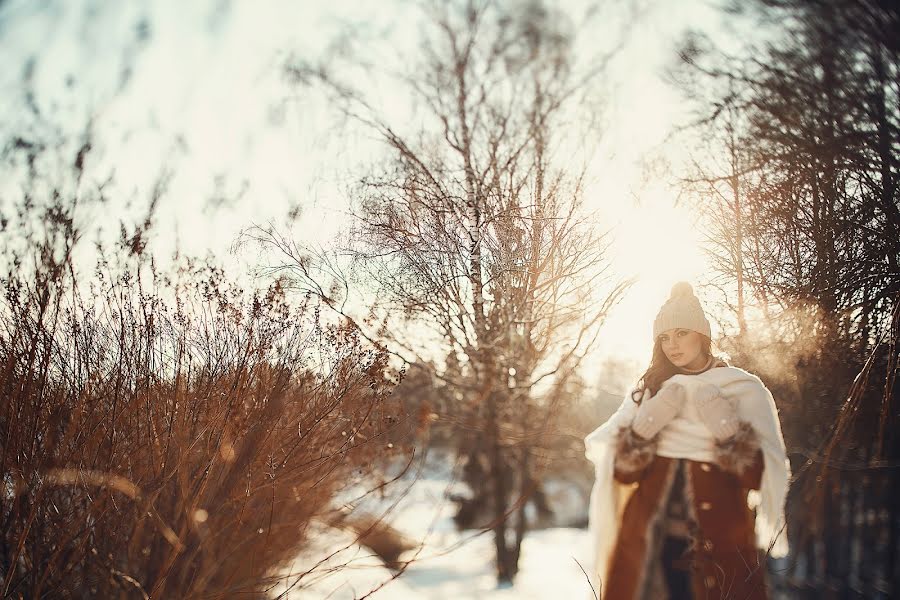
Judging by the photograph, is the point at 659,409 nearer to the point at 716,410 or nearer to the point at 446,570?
the point at 716,410

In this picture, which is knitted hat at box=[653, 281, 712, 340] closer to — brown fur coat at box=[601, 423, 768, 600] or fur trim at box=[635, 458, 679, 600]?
brown fur coat at box=[601, 423, 768, 600]

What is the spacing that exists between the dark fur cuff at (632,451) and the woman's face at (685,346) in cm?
32

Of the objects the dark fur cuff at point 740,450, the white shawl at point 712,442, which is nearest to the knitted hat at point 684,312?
the white shawl at point 712,442

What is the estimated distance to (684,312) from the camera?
92.5 inches

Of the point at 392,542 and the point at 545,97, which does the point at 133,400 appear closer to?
the point at 545,97

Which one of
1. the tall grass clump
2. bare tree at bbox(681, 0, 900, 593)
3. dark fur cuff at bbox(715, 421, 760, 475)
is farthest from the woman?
the tall grass clump

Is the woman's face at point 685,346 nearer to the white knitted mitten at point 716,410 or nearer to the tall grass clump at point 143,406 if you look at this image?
the white knitted mitten at point 716,410

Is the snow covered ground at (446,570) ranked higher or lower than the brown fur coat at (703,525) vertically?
lower

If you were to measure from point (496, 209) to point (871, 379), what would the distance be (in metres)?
1.65

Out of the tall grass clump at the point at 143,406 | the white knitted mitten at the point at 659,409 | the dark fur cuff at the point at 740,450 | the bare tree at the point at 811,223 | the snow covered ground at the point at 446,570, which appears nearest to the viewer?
the tall grass clump at the point at 143,406

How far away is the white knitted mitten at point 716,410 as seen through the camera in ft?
7.34

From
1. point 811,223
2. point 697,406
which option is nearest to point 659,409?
point 697,406

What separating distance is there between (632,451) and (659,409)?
9.2 inches

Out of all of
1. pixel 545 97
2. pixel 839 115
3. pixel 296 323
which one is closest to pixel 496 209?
pixel 545 97
